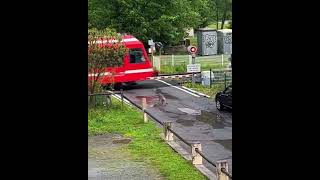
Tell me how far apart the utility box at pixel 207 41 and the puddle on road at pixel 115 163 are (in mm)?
11842

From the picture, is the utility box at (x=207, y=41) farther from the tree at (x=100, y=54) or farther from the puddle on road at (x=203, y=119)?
the puddle on road at (x=203, y=119)

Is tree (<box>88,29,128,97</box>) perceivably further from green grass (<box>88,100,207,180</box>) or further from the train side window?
the train side window

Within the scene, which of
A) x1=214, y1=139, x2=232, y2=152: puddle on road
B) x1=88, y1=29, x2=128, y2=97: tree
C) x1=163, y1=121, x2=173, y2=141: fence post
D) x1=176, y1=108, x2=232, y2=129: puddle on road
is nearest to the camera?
x1=214, y1=139, x2=232, y2=152: puddle on road

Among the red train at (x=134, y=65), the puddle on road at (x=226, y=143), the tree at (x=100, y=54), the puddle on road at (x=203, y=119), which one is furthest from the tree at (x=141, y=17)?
the puddle on road at (x=226, y=143)

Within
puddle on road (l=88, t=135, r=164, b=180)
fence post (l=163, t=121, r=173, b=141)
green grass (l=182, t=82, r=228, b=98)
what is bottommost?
puddle on road (l=88, t=135, r=164, b=180)

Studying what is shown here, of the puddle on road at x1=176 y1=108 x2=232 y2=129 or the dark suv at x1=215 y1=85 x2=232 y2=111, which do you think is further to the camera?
the dark suv at x1=215 y1=85 x2=232 y2=111

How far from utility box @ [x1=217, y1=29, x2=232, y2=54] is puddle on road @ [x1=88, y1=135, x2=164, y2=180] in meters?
11.9

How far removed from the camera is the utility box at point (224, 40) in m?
20.9

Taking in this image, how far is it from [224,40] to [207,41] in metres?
0.72

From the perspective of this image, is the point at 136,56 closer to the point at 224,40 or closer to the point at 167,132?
the point at 224,40

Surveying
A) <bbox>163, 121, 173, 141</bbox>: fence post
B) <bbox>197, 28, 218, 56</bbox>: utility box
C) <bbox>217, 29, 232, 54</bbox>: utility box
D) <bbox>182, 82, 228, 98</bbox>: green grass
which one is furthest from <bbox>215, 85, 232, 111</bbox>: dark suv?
<bbox>197, 28, 218, 56</bbox>: utility box

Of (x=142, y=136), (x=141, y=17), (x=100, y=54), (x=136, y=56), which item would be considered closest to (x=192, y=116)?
(x=142, y=136)

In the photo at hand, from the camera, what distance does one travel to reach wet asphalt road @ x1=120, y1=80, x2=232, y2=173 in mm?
9102
